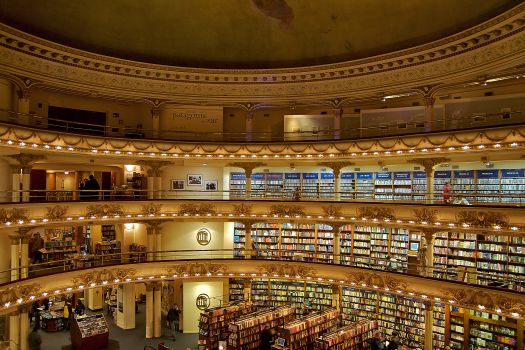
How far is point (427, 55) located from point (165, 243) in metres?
14.5

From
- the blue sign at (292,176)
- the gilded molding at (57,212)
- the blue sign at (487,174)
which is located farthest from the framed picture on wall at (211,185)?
the blue sign at (487,174)

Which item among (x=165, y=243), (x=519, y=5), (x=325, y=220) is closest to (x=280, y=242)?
(x=325, y=220)

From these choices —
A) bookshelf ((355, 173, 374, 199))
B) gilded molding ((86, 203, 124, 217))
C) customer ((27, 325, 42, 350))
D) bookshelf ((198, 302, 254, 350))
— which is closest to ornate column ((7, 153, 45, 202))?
gilded molding ((86, 203, 124, 217))

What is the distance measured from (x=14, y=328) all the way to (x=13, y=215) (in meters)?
4.19

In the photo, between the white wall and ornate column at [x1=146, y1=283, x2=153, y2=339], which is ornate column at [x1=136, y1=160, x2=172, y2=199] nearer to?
ornate column at [x1=146, y1=283, x2=153, y2=339]

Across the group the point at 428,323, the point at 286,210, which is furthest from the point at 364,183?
the point at 428,323

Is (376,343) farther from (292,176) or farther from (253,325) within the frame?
(292,176)

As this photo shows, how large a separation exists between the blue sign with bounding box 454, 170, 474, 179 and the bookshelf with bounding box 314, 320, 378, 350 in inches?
277

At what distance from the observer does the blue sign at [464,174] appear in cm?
1669

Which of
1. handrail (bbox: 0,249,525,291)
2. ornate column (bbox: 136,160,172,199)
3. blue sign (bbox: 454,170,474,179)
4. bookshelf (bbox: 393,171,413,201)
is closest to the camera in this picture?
handrail (bbox: 0,249,525,291)

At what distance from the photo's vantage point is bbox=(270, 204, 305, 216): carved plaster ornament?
18.4 m

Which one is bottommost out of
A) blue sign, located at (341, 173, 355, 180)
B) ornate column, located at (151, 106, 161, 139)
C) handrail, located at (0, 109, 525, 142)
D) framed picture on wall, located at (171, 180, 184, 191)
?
framed picture on wall, located at (171, 180, 184, 191)

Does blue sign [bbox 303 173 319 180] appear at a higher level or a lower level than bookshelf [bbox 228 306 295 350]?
higher

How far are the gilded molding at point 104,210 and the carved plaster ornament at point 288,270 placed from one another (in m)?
6.57
